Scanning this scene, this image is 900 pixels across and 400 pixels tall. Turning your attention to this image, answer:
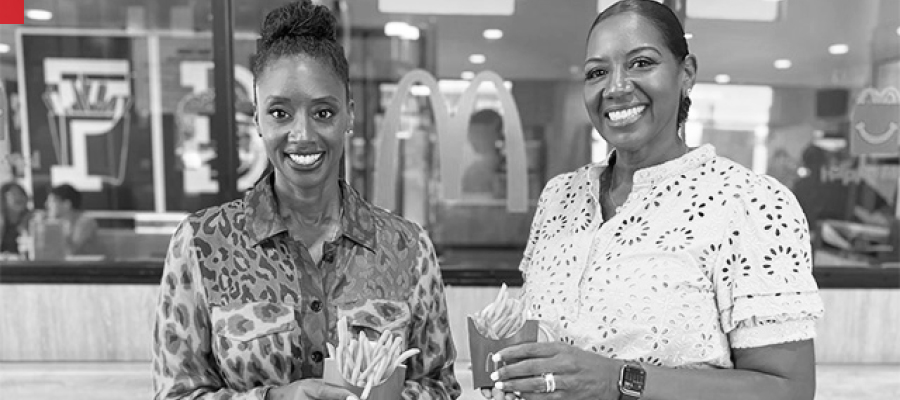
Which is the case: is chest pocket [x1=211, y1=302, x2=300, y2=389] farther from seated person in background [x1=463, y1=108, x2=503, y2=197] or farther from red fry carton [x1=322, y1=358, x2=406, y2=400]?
seated person in background [x1=463, y1=108, x2=503, y2=197]

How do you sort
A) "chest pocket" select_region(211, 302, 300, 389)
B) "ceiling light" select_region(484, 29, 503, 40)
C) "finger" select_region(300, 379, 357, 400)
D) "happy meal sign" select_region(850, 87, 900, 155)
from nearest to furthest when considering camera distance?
"finger" select_region(300, 379, 357, 400), "chest pocket" select_region(211, 302, 300, 389), "happy meal sign" select_region(850, 87, 900, 155), "ceiling light" select_region(484, 29, 503, 40)

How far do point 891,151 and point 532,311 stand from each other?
3.02 metres

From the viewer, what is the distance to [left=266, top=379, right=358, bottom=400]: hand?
3.59ft

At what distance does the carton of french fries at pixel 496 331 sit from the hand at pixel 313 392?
0.27m

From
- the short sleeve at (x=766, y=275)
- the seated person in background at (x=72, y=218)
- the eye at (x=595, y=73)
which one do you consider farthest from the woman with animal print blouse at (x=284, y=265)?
the seated person in background at (x=72, y=218)

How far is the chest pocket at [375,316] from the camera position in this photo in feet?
4.50

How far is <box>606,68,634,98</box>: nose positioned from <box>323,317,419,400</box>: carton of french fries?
2.25 ft

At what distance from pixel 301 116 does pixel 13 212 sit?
3.25 m

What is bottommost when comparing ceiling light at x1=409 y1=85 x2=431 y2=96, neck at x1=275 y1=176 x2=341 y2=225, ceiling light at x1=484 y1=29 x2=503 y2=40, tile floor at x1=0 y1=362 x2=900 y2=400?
tile floor at x1=0 y1=362 x2=900 y2=400

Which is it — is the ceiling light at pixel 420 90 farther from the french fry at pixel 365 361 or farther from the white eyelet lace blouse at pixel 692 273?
the french fry at pixel 365 361

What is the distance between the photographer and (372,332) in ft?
4.51

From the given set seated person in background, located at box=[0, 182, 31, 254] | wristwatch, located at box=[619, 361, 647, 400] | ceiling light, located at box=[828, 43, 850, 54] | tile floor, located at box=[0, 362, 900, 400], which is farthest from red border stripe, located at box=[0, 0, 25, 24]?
ceiling light, located at box=[828, 43, 850, 54]

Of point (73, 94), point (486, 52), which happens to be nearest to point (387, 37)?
point (486, 52)

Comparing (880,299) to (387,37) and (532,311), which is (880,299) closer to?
(532,311)
